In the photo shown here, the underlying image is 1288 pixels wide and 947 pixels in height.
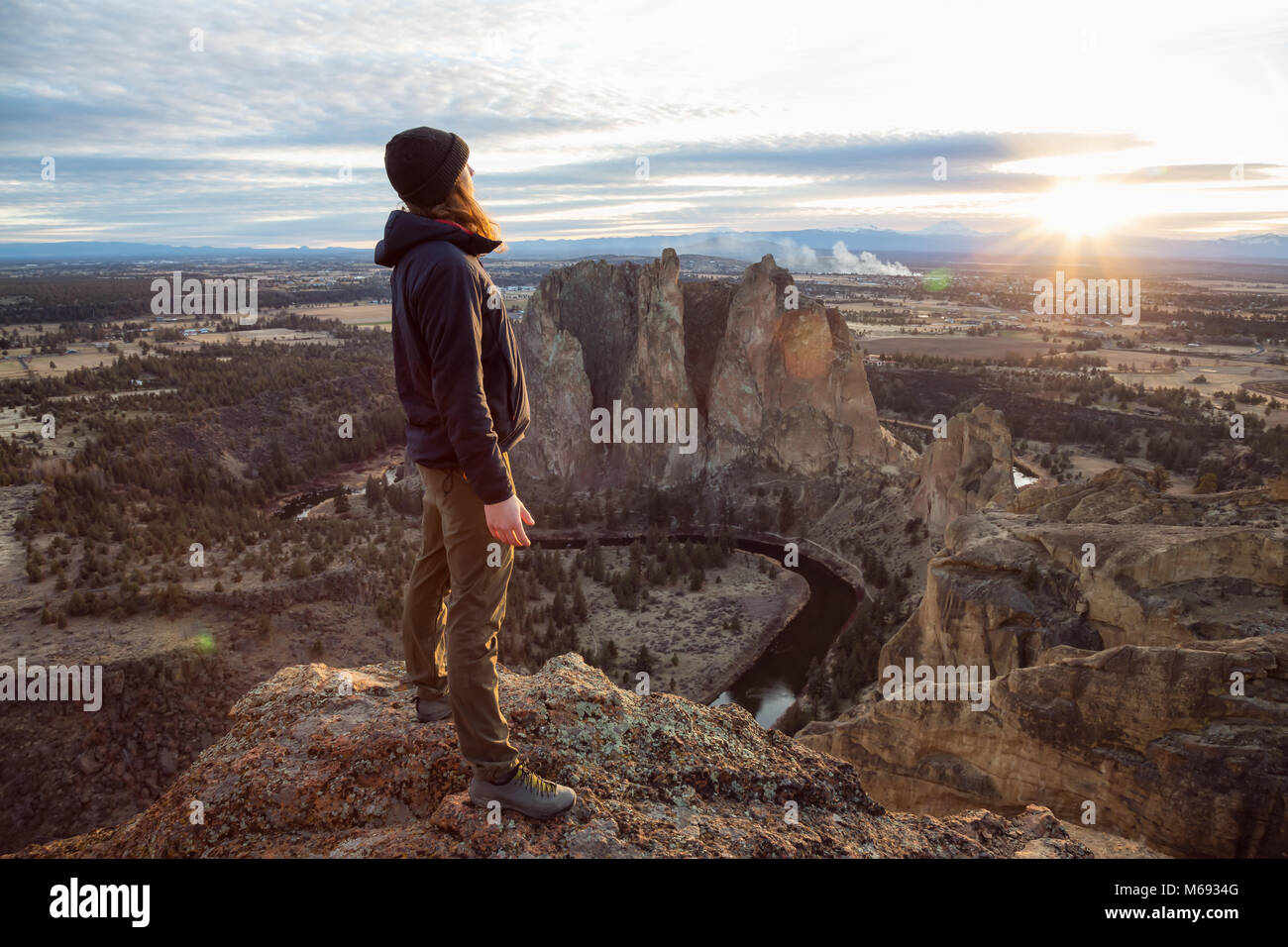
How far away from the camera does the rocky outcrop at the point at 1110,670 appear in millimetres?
6113

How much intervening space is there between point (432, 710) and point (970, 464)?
83.9 feet

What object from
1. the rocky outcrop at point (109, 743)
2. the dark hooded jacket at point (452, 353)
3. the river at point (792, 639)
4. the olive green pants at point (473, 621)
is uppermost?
the dark hooded jacket at point (452, 353)

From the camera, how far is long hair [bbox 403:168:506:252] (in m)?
3.38

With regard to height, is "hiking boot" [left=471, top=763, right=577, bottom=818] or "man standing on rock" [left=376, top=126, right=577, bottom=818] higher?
"man standing on rock" [left=376, top=126, right=577, bottom=818]

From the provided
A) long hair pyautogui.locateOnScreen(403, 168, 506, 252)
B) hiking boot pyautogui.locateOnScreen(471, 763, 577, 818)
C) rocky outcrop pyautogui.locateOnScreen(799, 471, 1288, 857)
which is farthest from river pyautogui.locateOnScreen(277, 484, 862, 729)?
long hair pyautogui.locateOnScreen(403, 168, 506, 252)

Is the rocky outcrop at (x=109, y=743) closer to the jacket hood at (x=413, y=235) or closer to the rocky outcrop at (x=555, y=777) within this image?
the rocky outcrop at (x=555, y=777)

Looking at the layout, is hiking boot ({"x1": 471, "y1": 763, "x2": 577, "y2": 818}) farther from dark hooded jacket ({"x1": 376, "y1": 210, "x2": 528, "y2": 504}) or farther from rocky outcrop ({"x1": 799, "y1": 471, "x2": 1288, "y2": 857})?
rocky outcrop ({"x1": 799, "y1": 471, "x2": 1288, "y2": 857})

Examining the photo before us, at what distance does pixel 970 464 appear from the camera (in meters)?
26.4

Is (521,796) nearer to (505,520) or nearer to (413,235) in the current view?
(505,520)

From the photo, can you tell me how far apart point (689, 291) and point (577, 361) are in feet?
26.0

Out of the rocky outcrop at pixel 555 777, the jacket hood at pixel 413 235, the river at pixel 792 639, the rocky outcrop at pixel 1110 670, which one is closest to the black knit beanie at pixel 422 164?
the jacket hood at pixel 413 235

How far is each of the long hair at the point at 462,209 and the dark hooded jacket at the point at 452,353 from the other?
0.10m

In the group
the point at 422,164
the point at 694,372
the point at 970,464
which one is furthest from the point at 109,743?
the point at 694,372
